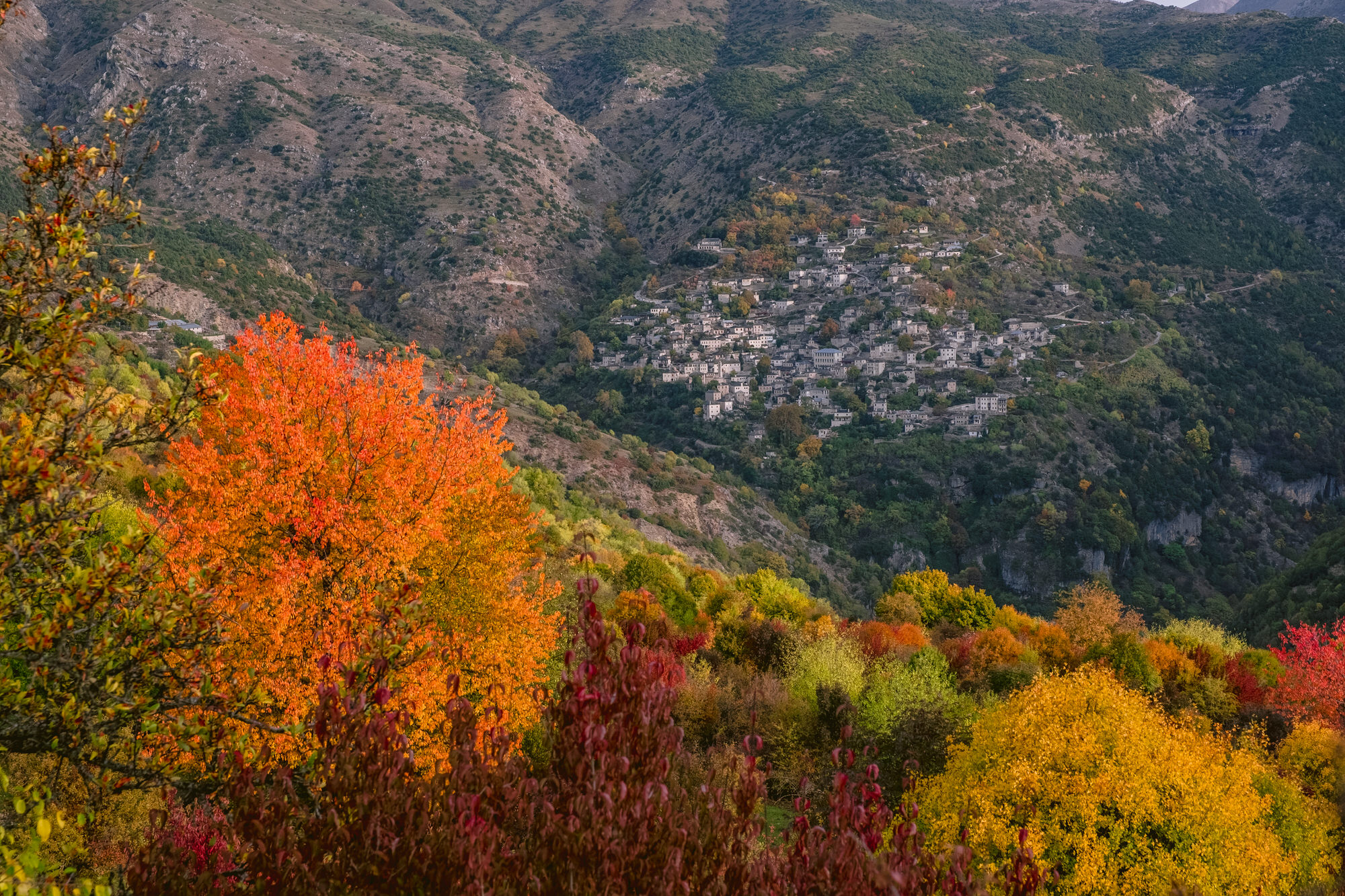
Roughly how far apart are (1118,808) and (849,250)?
122 m

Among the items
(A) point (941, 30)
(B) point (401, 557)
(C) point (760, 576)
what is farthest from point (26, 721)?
(A) point (941, 30)

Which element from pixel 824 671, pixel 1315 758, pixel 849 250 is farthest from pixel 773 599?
pixel 849 250

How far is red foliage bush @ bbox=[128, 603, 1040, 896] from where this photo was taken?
4270 mm

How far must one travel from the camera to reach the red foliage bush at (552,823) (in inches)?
168

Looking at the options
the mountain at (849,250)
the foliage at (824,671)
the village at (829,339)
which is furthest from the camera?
the village at (829,339)

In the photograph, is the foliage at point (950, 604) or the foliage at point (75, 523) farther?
the foliage at point (950, 604)

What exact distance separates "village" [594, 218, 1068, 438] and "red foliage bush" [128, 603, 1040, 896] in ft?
307

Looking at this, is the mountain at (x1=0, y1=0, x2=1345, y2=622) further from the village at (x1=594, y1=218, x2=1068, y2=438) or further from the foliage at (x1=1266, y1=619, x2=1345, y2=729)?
the foliage at (x1=1266, y1=619, x2=1345, y2=729)

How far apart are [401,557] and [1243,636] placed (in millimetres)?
59950

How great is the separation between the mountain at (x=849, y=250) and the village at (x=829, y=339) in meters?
0.54

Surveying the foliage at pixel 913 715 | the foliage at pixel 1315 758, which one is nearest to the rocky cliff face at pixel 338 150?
the foliage at pixel 913 715

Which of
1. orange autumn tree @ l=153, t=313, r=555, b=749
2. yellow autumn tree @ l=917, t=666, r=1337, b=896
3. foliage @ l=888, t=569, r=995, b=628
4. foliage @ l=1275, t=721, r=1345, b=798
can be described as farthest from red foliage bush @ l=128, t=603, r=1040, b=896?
foliage @ l=888, t=569, r=995, b=628

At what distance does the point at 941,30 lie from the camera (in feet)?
613

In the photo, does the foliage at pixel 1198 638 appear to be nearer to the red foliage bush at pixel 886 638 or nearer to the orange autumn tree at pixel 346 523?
the red foliage bush at pixel 886 638
